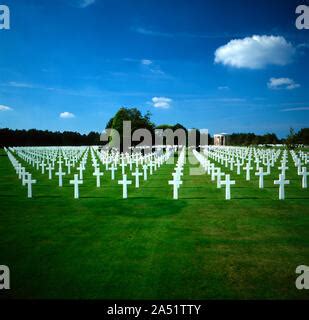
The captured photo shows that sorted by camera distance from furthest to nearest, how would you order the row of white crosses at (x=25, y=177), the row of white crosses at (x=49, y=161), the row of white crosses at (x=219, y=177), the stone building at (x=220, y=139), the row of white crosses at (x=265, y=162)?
the stone building at (x=220, y=139) → the row of white crosses at (x=49, y=161) → the row of white crosses at (x=25, y=177) → the row of white crosses at (x=265, y=162) → the row of white crosses at (x=219, y=177)

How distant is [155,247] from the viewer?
6148mm

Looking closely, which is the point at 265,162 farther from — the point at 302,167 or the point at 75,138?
the point at 75,138

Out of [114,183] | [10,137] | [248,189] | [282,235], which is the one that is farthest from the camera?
[10,137]

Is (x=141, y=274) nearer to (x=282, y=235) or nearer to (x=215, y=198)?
(x=282, y=235)

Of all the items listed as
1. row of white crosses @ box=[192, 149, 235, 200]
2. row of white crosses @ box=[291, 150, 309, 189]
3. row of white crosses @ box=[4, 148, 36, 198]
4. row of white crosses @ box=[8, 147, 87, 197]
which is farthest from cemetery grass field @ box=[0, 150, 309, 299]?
row of white crosses @ box=[8, 147, 87, 197]

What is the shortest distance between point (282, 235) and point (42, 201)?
7.53 m

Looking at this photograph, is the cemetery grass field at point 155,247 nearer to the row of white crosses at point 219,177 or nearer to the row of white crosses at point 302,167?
the row of white crosses at point 219,177

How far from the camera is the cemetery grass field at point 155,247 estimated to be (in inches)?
179

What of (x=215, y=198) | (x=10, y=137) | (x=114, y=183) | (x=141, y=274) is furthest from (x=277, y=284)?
(x=10, y=137)

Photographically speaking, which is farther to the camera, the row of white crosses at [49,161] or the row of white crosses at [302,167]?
the row of white crosses at [49,161]

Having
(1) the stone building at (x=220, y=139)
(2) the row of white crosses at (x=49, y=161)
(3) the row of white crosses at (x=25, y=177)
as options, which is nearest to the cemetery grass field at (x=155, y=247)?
(3) the row of white crosses at (x=25, y=177)

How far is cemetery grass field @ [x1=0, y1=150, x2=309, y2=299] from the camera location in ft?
14.9

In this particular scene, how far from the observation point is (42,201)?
11.0 m

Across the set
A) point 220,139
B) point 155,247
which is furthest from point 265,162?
point 220,139
